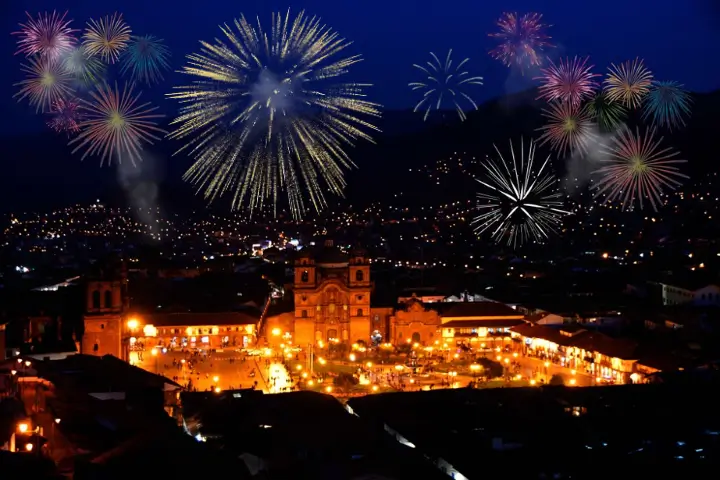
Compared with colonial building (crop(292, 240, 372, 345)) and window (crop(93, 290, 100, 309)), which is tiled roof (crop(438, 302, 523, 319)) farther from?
window (crop(93, 290, 100, 309))

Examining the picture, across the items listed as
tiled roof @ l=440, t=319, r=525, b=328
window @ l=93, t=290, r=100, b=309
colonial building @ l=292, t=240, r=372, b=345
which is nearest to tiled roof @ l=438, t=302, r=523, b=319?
tiled roof @ l=440, t=319, r=525, b=328

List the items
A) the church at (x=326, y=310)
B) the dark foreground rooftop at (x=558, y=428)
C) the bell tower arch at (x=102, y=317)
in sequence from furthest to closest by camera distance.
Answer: the church at (x=326, y=310)
the bell tower arch at (x=102, y=317)
the dark foreground rooftop at (x=558, y=428)

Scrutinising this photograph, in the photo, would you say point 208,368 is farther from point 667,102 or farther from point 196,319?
point 667,102

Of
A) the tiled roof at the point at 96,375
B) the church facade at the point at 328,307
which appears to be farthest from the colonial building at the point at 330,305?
the tiled roof at the point at 96,375

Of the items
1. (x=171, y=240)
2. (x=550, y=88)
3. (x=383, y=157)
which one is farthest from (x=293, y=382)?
(x=383, y=157)

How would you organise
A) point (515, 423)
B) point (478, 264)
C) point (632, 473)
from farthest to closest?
point (478, 264) < point (515, 423) < point (632, 473)

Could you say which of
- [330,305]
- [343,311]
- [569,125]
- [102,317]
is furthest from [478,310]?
[569,125]

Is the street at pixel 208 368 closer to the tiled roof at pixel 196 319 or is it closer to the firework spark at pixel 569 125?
the tiled roof at pixel 196 319

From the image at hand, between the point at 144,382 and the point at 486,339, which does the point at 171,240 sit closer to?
the point at 486,339
